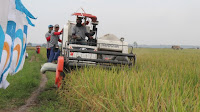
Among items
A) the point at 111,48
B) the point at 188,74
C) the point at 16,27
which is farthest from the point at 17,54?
the point at 188,74

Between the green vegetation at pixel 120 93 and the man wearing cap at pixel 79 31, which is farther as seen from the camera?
the man wearing cap at pixel 79 31

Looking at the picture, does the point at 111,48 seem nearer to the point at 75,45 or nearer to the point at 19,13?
the point at 75,45

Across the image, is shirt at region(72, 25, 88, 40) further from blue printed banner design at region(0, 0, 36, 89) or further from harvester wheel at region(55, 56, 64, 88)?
harvester wheel at region(55, 56, 64, 88)

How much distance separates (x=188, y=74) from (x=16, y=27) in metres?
4.61

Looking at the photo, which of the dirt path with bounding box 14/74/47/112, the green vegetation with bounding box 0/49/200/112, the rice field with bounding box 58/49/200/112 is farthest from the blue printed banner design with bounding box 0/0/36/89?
the rice field with bounding box 58/49/200/112

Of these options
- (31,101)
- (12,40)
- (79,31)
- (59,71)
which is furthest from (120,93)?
(79,31)

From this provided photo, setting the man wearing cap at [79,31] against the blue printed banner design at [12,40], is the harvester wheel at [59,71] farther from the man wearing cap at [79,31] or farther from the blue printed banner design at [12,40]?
the man wearing cap at [79,31]

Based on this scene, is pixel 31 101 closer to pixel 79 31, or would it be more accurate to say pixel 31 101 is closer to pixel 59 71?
pixel 59 71

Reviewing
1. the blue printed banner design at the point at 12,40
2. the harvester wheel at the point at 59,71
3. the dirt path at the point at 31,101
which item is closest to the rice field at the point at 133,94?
the harvester wheel at the point at 59,71

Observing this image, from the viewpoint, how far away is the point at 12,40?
5.86m

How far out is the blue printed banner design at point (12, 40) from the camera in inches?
203

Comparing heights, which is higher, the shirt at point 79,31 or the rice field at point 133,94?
the shirt at point 79,31

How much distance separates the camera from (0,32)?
4.85 m

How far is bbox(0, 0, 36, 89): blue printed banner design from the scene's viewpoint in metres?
5.16
